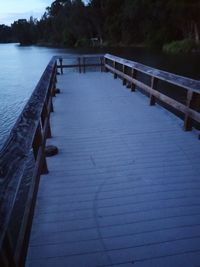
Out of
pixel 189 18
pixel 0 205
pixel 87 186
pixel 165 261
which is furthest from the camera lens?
pixel 189 18

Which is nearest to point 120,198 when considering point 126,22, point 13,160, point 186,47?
point 13,160

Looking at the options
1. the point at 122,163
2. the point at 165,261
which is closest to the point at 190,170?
the point at 122,163

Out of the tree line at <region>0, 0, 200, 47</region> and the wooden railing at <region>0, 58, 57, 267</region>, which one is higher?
the tree line at <region>0, 0, 200, 47</region>

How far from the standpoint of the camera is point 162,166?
383 cm

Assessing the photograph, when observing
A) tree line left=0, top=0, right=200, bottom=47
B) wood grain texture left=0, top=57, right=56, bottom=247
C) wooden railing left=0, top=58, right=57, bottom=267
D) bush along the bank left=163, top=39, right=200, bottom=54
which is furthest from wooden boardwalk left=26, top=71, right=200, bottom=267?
tree line left=0, top=0, right=200, bottom=47

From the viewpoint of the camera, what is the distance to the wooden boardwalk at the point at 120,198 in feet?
7.97

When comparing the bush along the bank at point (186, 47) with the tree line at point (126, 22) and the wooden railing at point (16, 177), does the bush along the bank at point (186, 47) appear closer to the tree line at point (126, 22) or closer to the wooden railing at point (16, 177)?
the tree line at point (126, 22)

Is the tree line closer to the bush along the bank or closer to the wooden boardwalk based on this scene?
the bush along the bank

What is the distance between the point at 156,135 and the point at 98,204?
2283mm

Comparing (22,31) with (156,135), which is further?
(22,31)

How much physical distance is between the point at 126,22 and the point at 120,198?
198 ft

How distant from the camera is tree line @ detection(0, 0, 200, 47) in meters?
41.7

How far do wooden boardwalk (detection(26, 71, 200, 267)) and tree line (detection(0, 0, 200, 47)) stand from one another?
38.7 metres

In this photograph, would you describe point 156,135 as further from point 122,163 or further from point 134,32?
point 134,32
